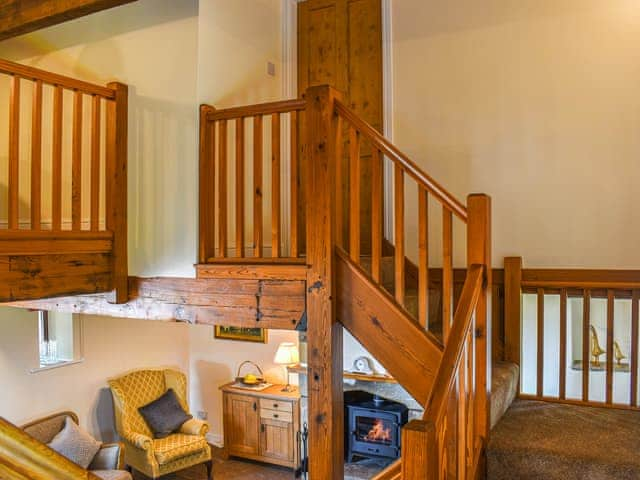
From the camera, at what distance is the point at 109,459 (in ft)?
16.4

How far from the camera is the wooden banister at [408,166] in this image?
2.23 metres

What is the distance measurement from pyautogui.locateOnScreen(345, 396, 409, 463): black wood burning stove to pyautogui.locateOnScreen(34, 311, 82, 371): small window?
303cm

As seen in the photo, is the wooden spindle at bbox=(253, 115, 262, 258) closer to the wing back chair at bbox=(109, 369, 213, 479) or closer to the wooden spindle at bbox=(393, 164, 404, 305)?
the wooden spindle at bbox=(393, 164, 404, 305)

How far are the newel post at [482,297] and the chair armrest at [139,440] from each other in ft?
13.3

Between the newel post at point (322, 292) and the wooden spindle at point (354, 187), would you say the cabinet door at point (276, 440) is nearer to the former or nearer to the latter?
the newel post at point (322, 292)

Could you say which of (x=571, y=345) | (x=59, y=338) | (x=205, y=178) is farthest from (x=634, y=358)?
(x=59, y=338)

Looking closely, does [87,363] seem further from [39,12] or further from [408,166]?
[408,166]

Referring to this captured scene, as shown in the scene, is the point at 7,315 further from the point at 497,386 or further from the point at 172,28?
the point at 497,386

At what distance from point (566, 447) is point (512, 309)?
118 cm

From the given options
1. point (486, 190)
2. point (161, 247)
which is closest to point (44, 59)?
point (161, 247)

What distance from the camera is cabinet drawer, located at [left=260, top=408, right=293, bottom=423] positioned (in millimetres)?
5535

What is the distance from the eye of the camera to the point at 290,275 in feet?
8.51

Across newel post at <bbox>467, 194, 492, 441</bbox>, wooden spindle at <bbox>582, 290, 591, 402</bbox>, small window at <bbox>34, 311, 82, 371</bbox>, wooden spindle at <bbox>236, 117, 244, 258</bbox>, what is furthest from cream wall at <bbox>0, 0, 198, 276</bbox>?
small window at <bbox>34, 311, 82, 371</bbox>

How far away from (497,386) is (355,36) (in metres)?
2.87
